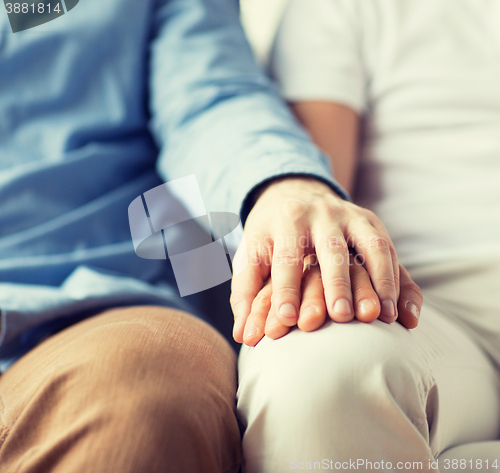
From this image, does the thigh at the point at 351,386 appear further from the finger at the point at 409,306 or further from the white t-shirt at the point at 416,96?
the white t-shirt at the point at 416,96

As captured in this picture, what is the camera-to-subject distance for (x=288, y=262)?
27 cm

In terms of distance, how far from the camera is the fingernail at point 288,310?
249mm

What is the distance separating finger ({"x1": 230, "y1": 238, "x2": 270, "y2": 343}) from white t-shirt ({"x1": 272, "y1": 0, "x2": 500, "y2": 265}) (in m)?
0.19

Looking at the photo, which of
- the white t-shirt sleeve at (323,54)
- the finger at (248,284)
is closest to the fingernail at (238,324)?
the finger at (248,284)

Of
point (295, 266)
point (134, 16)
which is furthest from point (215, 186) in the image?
point (134, 16)

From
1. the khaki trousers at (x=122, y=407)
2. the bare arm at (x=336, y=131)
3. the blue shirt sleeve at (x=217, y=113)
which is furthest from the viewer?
the bare arm at (x=336, y=131)

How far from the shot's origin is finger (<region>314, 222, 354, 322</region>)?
0.25 meters

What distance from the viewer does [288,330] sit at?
256 millimetres

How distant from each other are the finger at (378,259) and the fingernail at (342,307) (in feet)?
0.08

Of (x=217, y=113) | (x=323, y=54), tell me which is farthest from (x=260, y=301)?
(x=323, y=54)

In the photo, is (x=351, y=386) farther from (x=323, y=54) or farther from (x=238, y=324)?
(x=323, y=54)

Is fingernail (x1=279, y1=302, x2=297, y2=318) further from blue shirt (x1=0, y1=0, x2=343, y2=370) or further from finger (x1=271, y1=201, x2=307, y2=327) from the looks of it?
blue shirt (x1=0, y1=0, x2=343, y2=370)

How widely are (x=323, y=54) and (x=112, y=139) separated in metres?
0.28

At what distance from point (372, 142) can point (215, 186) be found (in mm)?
236
